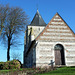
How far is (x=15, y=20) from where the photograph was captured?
28.0m

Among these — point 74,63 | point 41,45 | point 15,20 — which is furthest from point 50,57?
point 15,20

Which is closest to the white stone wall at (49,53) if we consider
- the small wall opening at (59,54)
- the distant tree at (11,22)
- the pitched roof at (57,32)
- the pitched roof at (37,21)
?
the small wall opening at (59,54)

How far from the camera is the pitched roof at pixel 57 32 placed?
67.9 feet

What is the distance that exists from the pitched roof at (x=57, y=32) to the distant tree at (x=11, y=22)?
369 inches

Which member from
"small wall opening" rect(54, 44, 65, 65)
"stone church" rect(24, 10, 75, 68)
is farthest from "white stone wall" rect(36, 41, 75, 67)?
"small wall opening" rect(54, 44, 65, 65)

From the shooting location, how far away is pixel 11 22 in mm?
27781

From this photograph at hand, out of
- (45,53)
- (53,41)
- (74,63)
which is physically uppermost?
(53,41)

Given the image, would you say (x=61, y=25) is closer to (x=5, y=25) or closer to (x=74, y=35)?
(x=74, y=35)

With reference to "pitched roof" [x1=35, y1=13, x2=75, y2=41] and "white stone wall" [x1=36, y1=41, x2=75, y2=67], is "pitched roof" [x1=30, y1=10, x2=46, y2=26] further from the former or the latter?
"white stone wall" [x1=36, y1=41, x2=75, y2=67]

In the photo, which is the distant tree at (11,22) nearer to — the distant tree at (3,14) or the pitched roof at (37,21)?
the distant tree at (3,14)

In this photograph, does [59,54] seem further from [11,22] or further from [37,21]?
[37,21]

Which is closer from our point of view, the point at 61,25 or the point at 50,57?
the point at 50,57

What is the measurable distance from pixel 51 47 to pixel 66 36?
2.96m

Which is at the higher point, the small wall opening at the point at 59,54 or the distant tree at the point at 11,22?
the distant tree at the point at 11,22
